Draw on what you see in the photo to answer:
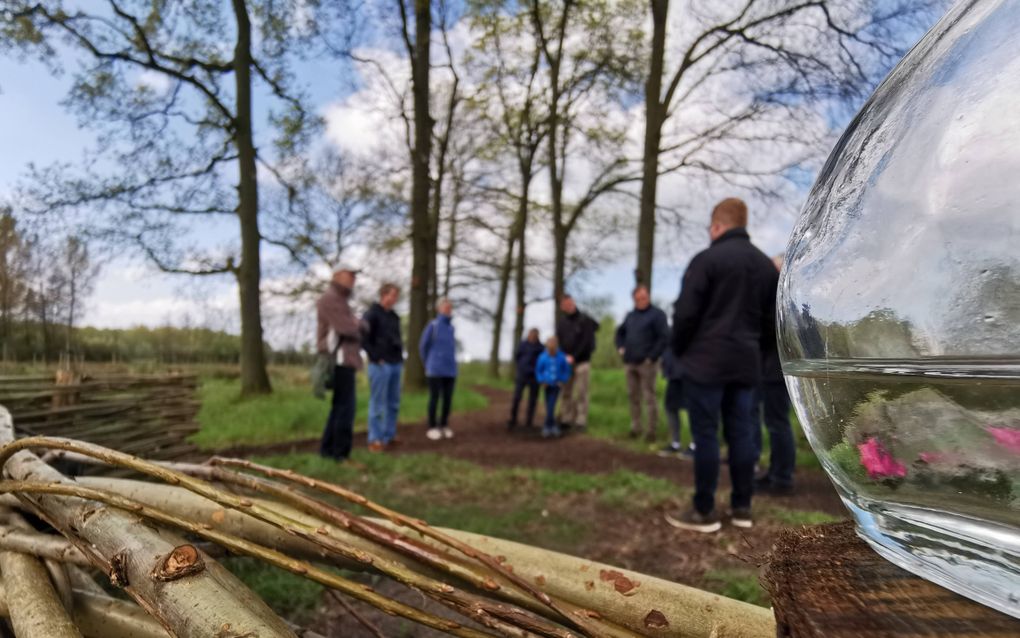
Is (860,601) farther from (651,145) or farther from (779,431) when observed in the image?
(651,145)

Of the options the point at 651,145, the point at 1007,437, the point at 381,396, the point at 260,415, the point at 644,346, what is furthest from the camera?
the point at 651,145

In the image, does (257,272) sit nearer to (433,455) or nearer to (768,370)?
(433,455)

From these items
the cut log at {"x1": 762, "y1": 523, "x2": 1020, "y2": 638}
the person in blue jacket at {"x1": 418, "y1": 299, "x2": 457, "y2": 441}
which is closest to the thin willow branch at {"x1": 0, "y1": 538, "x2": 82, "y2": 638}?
the cut log at {"x1": 762, "y1": 523, "x2": 1020, "y2": 638}

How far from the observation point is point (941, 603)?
530 mm

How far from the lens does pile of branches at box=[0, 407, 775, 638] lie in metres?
0.87

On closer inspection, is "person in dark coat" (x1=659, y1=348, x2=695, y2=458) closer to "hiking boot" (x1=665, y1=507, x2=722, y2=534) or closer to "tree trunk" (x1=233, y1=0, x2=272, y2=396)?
"hiking boot" (x1=665, y1=507, x2=722, y2=534)

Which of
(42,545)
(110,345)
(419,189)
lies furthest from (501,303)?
(42,545)

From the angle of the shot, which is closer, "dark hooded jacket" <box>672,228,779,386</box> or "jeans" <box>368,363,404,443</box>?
"dark hooded jacket" <box>672,228,779,386</box>

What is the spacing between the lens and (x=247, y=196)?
37.6 ft

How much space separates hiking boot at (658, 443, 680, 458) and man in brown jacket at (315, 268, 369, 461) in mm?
3938

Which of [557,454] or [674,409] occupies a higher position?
[674,409]

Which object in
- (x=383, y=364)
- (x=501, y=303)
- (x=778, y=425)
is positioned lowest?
(x=778, y=425)

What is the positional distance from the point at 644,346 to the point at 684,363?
157 inches

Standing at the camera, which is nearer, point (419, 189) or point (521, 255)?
point (419, 189)
